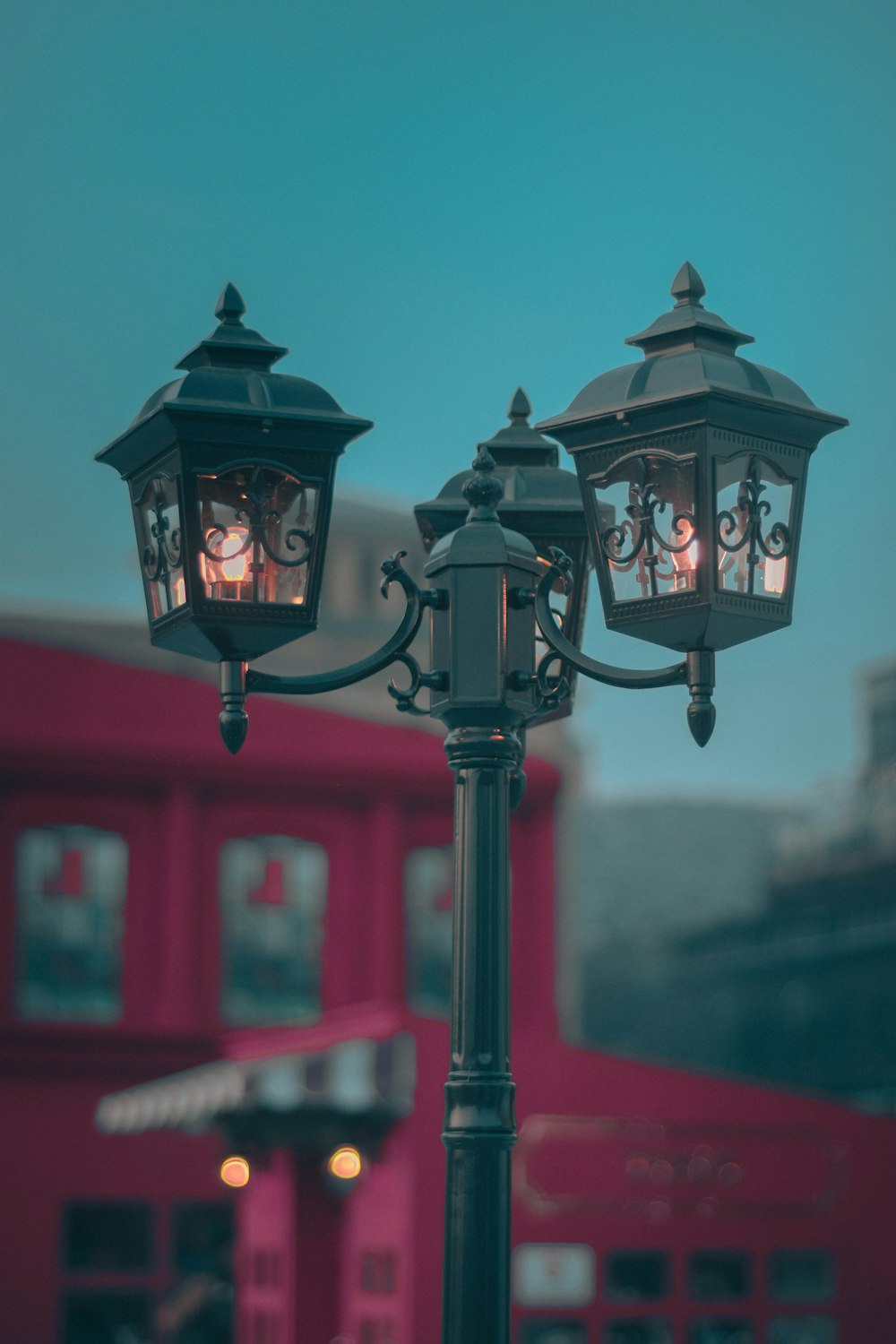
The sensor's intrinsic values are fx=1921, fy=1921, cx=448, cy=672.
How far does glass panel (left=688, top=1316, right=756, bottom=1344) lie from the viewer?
14.9 meters

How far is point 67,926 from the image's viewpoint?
1683cm

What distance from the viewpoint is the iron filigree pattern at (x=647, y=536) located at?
4129 millimetres

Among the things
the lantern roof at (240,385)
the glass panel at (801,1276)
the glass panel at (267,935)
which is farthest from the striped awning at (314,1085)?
the lantern roof at (240,385)

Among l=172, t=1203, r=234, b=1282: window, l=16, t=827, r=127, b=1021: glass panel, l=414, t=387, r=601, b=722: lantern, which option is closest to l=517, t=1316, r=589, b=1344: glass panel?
l=172, t=1203, r=234, b=1282: window

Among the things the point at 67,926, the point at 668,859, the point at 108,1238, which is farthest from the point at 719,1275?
the point at 668,859

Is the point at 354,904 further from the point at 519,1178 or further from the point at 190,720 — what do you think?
the point at 519,1178

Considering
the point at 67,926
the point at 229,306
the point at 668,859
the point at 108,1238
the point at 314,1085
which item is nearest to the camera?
the point at 229,306

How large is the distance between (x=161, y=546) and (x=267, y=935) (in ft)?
43.4

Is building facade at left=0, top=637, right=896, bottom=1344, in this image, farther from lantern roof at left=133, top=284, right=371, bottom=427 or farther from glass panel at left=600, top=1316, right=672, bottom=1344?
lantern roof at left=133, top=284, right=371, bottom=427

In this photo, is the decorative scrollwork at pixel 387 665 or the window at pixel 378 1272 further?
the window at pixel 378 1272

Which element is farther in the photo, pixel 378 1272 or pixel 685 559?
pixel 378 1272

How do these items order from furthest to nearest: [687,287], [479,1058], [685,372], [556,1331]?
[556,1331]
[687,287]
[685,372]
[479,1058]

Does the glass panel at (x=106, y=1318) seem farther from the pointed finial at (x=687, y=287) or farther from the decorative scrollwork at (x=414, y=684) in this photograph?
the pointed finial at (x=687, y=287)

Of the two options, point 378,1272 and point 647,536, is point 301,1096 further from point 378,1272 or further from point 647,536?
point 647,536
